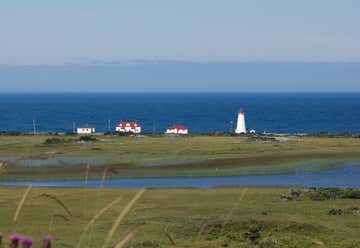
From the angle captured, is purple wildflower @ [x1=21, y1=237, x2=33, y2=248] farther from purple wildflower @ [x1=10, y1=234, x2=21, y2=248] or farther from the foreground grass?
the foreground grass

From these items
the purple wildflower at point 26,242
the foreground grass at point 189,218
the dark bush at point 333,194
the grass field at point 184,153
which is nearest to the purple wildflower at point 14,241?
the purple wildflower at point 26,242

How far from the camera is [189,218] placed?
22781mm

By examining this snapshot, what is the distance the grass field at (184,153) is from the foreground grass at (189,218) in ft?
30.2

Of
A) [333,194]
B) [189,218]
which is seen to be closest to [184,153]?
[333,194]

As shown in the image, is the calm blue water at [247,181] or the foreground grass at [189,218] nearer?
the foreground grass at [189,218]

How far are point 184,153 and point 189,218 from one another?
116 feet

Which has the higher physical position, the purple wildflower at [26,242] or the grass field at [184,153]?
the purple wildflower at [26,242]

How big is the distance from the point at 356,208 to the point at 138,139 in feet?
159

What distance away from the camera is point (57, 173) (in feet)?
157

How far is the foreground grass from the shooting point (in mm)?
16969

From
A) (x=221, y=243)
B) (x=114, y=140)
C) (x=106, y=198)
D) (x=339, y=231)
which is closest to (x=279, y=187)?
(x=106, y=198)

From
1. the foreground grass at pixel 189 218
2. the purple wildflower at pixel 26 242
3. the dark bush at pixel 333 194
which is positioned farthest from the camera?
the dark bush at pixel 333 194

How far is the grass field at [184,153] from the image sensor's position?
48594mm

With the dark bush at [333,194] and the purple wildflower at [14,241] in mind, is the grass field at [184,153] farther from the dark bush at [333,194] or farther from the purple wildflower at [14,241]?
the purple wildflower at [14,241]
